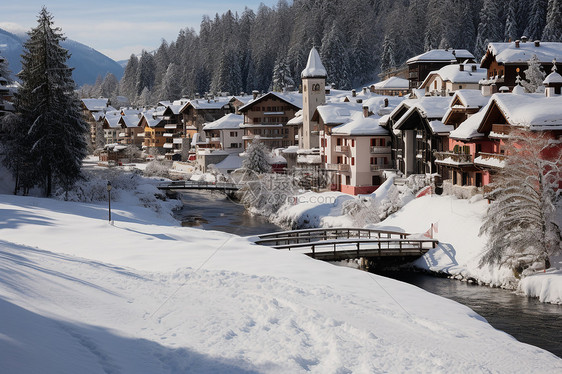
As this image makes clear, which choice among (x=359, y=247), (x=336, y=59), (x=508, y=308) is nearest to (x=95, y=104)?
(x=336, y=59)

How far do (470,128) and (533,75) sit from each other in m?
12.9

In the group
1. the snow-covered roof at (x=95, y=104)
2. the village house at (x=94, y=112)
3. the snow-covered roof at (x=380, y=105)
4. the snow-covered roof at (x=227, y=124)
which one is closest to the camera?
the snow-covered roof at (x=380, y=105)

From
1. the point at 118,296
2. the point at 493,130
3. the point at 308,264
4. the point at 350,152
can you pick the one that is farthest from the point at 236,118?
the point at 118,296

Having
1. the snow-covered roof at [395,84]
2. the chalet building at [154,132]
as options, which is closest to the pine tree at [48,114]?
the snow-covered roof at [395,84]

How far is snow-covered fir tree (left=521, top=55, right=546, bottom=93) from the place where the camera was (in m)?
56.2

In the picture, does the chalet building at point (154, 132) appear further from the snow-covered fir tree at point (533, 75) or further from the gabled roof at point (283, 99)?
the snow-covered fir tree at point (533, 75)

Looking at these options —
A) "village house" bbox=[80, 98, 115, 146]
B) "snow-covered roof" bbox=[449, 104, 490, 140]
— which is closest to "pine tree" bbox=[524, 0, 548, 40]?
"snow-covered roof" bbox=[449, 104, 490, 140]

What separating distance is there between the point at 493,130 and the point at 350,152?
82.4 ft

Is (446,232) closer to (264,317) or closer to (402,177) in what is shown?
(402,177)

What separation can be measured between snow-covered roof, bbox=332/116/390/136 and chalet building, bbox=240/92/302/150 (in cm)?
3185

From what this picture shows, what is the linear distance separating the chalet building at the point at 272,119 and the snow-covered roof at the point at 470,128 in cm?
5292

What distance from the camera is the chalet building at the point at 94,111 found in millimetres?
166450

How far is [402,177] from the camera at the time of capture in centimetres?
6119

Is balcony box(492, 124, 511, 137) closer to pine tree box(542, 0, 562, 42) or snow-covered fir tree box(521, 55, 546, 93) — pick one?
snow-covered fir tree box(521, 55, 546, 93)
